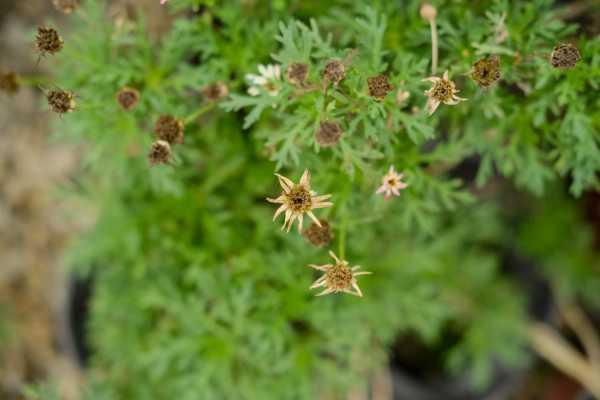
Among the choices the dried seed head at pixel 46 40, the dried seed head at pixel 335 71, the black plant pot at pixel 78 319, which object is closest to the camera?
the dried seed head at pixel 335 71

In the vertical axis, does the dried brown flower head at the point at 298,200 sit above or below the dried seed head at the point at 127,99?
below

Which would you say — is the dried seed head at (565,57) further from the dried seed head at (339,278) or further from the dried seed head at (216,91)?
the dried seed head at (216,91)

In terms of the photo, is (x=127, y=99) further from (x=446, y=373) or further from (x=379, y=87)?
(x=446, y=373)

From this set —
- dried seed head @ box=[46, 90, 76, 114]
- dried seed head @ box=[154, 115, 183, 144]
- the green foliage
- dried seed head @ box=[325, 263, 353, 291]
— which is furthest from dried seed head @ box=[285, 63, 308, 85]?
dried seed head @ box=[46, 90, 76, 114]

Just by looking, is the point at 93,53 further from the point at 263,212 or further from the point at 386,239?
the point at 386,239

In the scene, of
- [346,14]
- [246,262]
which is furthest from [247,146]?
[346,14]

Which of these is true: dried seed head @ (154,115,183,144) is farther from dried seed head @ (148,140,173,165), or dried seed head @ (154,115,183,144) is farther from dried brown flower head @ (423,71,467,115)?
dried brown flower head @ (423,71,467,115)

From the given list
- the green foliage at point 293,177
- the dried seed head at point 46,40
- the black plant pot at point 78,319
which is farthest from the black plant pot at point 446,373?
the dried seed head at point 46,40
